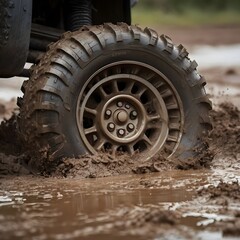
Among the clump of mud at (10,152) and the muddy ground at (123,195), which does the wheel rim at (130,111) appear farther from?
the clump of mud at (10,152)

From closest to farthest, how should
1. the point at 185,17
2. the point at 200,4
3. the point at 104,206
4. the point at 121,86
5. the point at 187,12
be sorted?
1. the point at 104,206
2. the point at 121,86
3. the point at 185,17
4. the point at 187,12
5. the point at 200,4

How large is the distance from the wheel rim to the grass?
81.7 feet

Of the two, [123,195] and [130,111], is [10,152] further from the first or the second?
[123,195]

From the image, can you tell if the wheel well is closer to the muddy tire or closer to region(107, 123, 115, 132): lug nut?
the muddy tire

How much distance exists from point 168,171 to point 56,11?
183 centimetres

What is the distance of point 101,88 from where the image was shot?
16.0ft

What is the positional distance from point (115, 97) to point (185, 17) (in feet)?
108

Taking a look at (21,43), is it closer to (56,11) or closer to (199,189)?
(56,11)

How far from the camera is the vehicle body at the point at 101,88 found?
4.58 metres

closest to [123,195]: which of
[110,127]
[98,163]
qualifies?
[98,163]

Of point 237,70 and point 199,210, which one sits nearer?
point 199,210

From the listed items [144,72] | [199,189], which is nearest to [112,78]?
[144,72]

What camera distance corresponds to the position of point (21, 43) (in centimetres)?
464

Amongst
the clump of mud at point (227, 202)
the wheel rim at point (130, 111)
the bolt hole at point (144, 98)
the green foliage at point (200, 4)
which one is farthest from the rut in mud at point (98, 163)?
the green foliage at point (200, 4)
